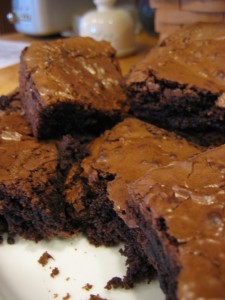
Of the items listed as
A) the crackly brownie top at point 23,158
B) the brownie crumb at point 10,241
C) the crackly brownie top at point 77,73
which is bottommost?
the brownie crumb at point 10,241

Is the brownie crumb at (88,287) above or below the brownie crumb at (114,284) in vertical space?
below

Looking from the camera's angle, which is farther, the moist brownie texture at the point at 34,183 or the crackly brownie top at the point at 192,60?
the crackly brownie top at the point at 192,60

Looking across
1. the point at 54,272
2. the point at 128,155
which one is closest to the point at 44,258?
the point at 54,272

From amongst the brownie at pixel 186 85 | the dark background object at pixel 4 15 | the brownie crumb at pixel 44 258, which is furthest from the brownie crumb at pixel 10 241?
the dark background object at pixel 4 15

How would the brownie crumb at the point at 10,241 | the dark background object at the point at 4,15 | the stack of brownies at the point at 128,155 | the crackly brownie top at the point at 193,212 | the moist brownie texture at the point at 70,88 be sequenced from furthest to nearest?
the dark background object at the point at 4,15 < the moist brownie texture at the point at 70,88 < the brownie crumb at the point at 10,241 < the stack of brownies at the point at 128,155 < the crackly brownie top at the point at 193,212

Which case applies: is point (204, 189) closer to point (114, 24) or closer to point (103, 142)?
point (103, 142)

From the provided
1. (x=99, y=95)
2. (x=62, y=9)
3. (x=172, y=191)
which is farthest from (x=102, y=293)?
(x=62, y=9)

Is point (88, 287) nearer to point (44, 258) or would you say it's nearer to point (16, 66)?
point (44, 258)

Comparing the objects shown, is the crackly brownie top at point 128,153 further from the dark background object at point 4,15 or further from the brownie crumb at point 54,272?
the dark background object at point 4,15
